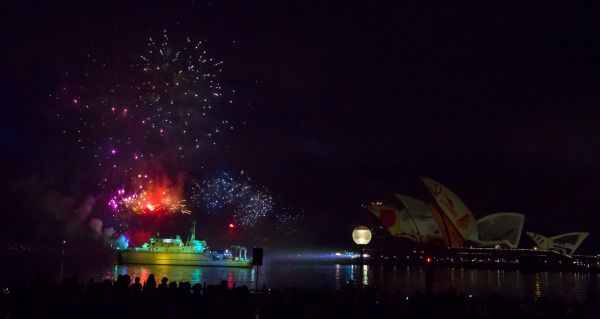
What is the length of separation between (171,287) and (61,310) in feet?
10.5

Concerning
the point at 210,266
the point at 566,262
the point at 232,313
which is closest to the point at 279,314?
the point at 232,313

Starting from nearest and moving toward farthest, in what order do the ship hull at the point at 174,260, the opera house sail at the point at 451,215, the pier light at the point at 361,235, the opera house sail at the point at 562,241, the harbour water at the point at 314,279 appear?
the pier light at the point at 361,235 < the harbour water at the point at 314,279 < the ship hull at the point at 174,260 < the opera house sail at the point at 451,215 < the opera house sail at the point at 562,241

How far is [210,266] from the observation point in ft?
237

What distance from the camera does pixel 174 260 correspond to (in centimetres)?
7188

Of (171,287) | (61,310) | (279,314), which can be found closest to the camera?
(61,310)

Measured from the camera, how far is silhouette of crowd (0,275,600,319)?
12461 mm

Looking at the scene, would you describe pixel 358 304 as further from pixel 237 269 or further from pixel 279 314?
pixel 237 269

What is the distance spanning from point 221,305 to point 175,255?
61.5m

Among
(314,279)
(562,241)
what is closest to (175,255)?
(314,279)

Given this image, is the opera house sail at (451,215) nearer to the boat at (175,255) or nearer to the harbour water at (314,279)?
the harbour water at (314,279)

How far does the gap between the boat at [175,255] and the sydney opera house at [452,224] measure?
43.2 metres

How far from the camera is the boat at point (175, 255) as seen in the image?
71438 mm

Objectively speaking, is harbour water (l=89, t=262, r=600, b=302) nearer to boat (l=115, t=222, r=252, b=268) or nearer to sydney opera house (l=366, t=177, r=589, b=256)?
boat (l=115, t=222, r=252, b=268)

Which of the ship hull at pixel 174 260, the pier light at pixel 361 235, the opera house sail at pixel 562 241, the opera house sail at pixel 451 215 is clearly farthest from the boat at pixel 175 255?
the opera house sail at pixel 562 241
